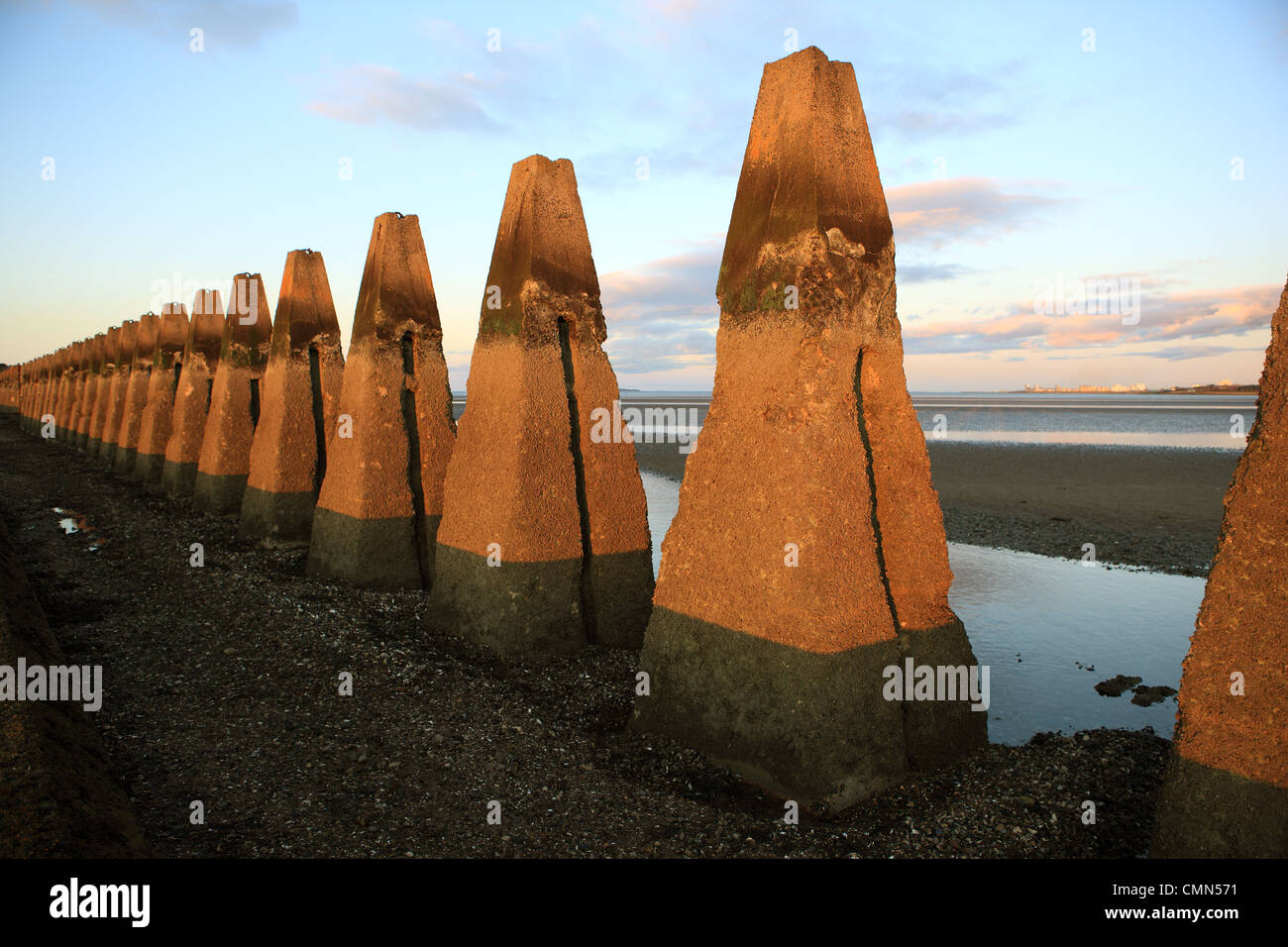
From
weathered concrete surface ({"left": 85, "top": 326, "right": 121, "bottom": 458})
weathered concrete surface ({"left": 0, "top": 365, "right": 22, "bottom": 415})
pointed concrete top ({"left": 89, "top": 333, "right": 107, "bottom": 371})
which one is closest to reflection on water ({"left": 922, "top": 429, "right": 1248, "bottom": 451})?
weathered concrete surface ({"left": 85, "top": 326, "right": 121, "bottom": 458})

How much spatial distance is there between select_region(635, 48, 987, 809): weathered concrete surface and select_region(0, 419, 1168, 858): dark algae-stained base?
40cm

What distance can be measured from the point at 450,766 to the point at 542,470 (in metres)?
3.08

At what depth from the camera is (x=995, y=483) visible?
25.0 meters

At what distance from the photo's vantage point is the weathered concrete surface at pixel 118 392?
2767 centimetres

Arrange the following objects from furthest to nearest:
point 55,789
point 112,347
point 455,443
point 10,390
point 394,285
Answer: point 10,390, point 112,347, point 394,285, point 455,443, point 55,789

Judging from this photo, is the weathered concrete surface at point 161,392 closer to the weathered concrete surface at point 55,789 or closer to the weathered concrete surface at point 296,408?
the weathered concrete surface at point 296,408

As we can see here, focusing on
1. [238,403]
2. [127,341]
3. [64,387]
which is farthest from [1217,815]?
[64,387]

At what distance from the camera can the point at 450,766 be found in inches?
221

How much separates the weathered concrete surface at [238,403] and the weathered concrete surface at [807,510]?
41.2ft

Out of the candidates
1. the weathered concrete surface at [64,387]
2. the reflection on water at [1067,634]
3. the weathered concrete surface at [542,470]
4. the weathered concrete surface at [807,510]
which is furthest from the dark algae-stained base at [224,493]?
the weathered concrete surface at [64,387]

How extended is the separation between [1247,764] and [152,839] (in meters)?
5.87

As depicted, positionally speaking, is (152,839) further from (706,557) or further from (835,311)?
(835,311)

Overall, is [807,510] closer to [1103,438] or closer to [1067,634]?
[1067,634]
